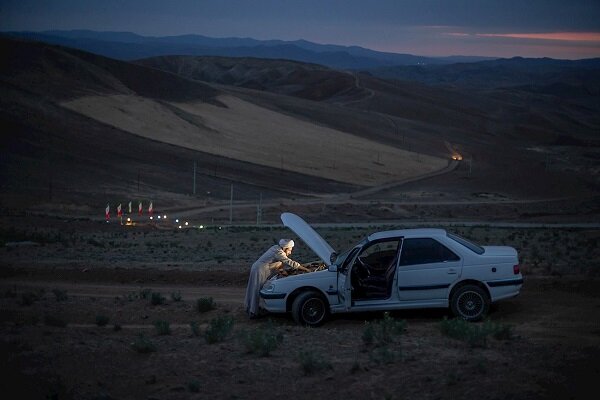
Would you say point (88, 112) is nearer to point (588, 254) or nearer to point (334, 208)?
point (334, 208)

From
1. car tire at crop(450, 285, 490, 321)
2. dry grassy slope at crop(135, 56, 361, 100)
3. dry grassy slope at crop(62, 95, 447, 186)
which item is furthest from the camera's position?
dry grassy slope at crop(135, 56, 361, 100)

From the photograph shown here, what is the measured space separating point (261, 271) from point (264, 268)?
75 mm

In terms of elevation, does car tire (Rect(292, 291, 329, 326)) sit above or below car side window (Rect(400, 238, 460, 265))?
below

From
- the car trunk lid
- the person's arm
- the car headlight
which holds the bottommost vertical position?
the car headlight

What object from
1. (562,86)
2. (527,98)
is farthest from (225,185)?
(562,86)

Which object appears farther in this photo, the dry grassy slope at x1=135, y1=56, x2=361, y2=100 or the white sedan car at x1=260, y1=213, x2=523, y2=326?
the dry grassy slope at x1=135, y1=56, x2=361, y2=100

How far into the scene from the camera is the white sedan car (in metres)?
11.4

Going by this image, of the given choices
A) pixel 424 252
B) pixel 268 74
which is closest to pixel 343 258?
pixel 424 252

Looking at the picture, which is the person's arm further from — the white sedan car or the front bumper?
the front bumper

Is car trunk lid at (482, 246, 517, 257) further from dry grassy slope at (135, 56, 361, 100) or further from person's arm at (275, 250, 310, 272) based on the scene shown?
dry grassy slope at (135, 56, 361, 100)

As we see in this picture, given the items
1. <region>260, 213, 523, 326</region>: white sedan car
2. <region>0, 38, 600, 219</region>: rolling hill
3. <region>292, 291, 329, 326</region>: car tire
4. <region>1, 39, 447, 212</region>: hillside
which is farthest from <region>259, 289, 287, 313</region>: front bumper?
<region>1, 39, 447, 212</region>: hillside

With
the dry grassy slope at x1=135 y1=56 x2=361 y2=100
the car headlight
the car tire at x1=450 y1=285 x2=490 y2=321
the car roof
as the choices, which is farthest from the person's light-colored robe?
the dry grassy slope at x1=135 y1=56 x2=361 y2=100

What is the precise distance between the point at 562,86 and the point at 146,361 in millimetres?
203569

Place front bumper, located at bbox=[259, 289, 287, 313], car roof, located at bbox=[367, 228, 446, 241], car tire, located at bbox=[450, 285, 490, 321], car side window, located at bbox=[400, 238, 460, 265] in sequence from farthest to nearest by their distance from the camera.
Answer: front bumper, located at bbox=[259, 289, 287, 313] → car roof, located at bbox=[367, 228, 446, 241] → car side window, located at bbox=[400, 238, 460, 265] → car tire, located at bbox=[450, 285, 490, 321]
